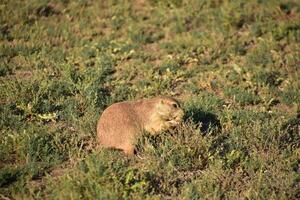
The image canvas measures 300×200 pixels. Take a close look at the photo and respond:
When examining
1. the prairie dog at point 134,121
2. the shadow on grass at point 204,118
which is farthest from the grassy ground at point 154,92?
the prairie dog at point 134,121

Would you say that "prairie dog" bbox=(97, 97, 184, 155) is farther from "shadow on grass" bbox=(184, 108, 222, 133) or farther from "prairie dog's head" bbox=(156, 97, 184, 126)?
"shadow on grass" bbox=(184, 108, 222, 133)

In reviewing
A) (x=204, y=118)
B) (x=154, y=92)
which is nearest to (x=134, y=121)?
(x=204, y=118)

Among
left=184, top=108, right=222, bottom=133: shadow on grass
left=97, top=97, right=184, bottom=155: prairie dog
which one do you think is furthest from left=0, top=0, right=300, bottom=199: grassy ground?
left=97, top=97, right=184, bottom=155: prairie dog

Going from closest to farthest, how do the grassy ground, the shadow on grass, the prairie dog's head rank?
1. the grassy ground
2. the prairie dog's head
3. the shadow on grass

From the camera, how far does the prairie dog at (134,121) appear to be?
6.44 m

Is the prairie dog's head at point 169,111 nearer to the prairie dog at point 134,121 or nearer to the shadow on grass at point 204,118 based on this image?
the prairie dog at point 134,121

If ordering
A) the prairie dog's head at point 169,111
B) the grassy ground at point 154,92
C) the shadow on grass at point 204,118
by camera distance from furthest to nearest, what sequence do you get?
the shadow on grass at point 204,118
the prairie dog's head at point 169,111
the grassy ground at point 154,92

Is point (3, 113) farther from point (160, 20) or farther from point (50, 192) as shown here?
point (160, 20)

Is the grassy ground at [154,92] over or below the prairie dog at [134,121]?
below

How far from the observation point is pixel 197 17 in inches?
474

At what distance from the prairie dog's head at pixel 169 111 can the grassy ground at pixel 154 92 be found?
0.16 meters

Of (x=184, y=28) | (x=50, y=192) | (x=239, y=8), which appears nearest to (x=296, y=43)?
(x=239, y=8)

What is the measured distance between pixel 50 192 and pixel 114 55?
5.10 m

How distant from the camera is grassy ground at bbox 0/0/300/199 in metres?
5.80
